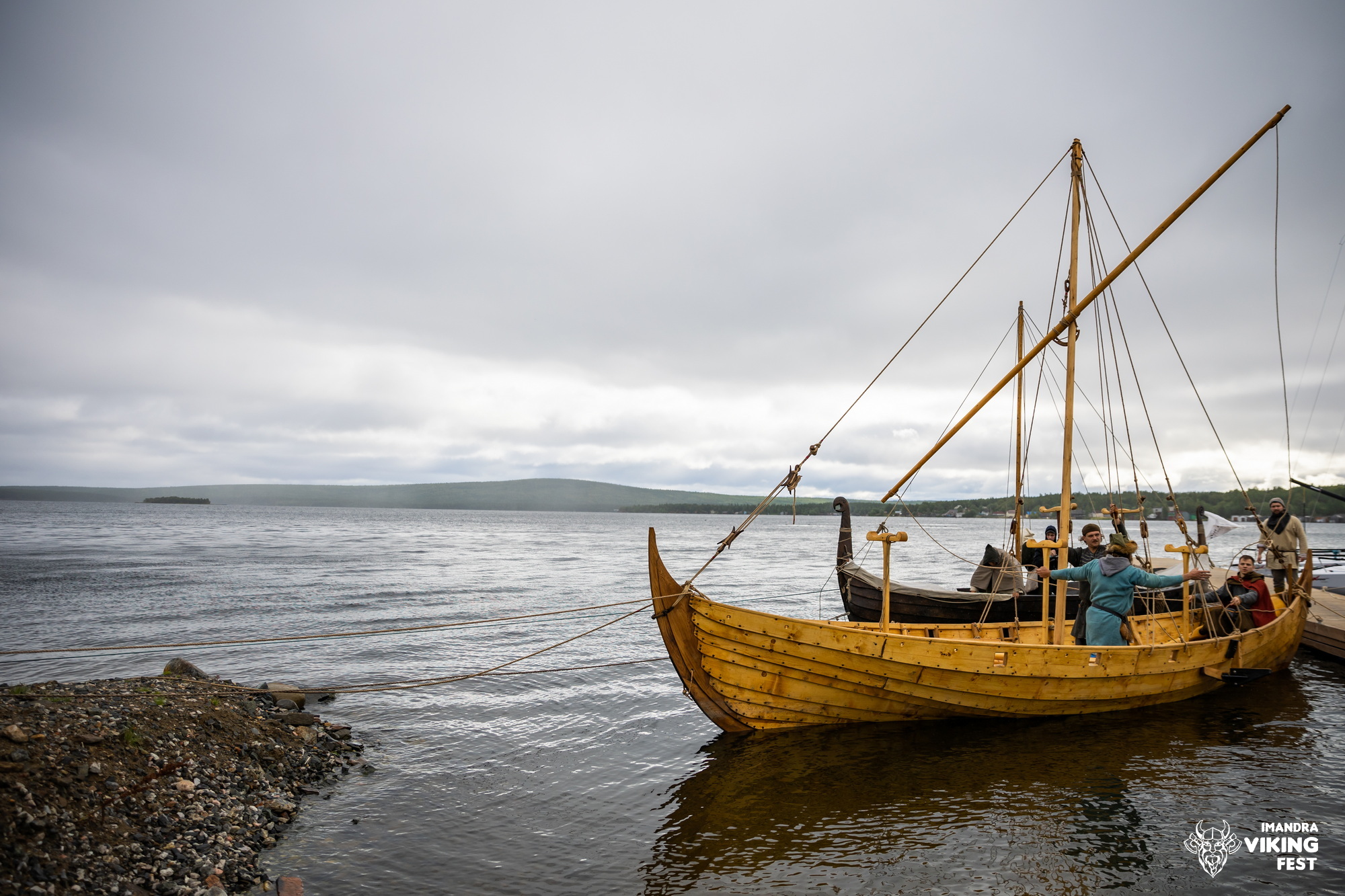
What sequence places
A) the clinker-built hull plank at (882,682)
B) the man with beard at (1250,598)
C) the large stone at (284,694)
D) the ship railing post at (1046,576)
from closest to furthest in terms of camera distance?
the clinker-built hull plank at (882,682), the ship railing post at (1046,576), the large stone at (284,694), the man with beard at (1250,598)

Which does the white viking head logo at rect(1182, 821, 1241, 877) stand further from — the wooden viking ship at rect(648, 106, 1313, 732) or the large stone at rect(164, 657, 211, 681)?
the large stone at rect(164, 657, 211, 681)

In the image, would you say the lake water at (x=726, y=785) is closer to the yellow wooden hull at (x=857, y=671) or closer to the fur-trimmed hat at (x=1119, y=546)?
the yellow wooden hull at (x=857, y=671)

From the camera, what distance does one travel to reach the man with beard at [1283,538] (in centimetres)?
1506

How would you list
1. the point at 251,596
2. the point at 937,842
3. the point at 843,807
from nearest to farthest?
1. the point at 937,842
2. the point at 843,807
3. the point at 251,596

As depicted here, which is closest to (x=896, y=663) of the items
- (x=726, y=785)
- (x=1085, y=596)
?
(x=726, y=785)

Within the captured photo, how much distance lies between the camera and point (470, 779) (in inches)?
367

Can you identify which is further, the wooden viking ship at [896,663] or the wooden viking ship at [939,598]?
the wooden viking ship at [939,598]

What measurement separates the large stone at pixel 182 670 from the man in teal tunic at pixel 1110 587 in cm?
1358

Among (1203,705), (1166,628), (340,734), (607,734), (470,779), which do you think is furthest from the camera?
(1166,628)

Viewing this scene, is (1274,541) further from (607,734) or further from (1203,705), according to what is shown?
(607,734)

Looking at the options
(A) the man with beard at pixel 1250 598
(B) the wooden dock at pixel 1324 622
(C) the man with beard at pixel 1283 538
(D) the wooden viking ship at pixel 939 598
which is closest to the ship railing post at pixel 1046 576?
(D) the wooden viking ship at pixel 939 598

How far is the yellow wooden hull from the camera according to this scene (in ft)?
31.7

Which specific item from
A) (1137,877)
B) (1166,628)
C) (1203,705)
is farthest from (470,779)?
(1166,628)

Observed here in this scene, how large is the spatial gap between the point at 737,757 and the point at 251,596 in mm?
24510
